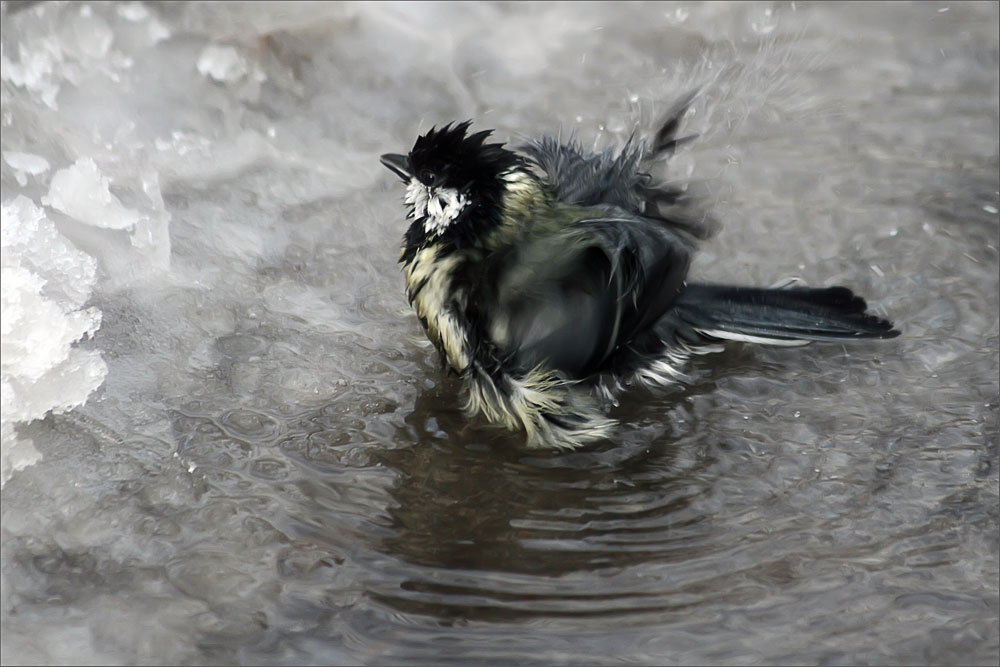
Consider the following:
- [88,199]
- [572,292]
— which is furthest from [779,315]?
[88,199]

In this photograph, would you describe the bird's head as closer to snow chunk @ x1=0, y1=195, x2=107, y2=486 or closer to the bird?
the bird

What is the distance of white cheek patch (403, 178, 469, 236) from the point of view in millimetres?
3230

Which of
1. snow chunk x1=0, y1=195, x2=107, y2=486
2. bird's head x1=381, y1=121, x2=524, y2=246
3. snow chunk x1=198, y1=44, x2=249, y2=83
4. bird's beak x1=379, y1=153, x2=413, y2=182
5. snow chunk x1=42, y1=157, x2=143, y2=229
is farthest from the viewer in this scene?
snow chunk x1=198, y1=44, x2=249, y2=83

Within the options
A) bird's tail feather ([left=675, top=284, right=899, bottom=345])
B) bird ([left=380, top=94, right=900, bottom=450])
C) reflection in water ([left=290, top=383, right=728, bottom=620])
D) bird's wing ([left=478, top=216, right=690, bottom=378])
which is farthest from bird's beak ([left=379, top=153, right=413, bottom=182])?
bird's tail feather ([left=675, top=284, right=899, bottom=345])

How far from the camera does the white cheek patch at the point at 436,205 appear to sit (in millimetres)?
3230

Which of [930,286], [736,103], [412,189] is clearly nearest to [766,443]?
[930,286]

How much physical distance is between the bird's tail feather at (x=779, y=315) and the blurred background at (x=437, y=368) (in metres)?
0.12

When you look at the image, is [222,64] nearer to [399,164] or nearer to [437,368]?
[399,164]

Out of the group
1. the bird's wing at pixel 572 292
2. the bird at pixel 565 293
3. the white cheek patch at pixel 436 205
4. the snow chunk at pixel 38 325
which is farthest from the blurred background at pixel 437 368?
the white cheek patch at pixel 436 205

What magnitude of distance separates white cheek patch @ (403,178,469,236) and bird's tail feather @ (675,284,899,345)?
2.30 ft

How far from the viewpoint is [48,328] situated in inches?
125

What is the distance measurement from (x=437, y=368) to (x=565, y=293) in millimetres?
520

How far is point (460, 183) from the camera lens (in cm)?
323

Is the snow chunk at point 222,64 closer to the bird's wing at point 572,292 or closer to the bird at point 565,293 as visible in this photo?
the bird at point 565,293
